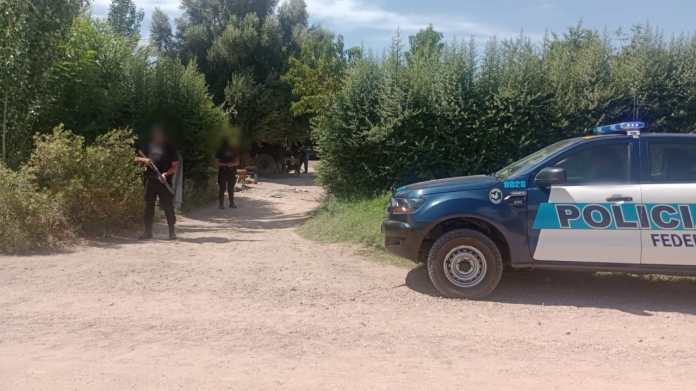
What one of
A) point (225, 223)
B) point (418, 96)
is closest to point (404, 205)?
point (418, 96)

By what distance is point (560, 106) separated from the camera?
33.5ft

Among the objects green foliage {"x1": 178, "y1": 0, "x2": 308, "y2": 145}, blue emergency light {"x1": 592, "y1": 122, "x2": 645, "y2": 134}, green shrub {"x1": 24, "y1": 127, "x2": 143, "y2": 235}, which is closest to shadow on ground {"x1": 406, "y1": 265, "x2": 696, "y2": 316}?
blue emergency light {"x1": 592, "y1": 122, "x2": 645, "y2": 134}

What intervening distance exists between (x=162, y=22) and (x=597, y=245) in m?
28.1

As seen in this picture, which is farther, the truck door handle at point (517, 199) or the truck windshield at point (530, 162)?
the truck windshield at point (530, 162)

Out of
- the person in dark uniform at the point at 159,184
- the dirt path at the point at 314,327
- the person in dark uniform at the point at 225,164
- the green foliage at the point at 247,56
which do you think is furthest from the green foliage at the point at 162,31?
the dirt path at the point at 314,327

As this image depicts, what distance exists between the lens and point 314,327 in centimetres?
558

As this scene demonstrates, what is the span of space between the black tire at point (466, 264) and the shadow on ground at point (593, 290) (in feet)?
0.80

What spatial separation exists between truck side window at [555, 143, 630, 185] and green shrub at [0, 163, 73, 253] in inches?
270

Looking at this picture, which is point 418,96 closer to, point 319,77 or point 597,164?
point 597,164

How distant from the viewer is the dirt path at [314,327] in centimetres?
447

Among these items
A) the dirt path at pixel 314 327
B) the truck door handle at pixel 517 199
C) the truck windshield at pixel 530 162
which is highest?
the truck windshield at pixel 530 162

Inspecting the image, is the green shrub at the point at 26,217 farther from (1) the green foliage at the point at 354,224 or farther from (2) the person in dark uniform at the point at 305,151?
(2) the person in dark uniform at the point at 305,151

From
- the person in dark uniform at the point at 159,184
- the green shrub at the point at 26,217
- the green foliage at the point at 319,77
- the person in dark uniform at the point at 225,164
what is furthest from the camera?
the green foliage at the point at 319,77

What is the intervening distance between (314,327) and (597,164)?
3.40m
